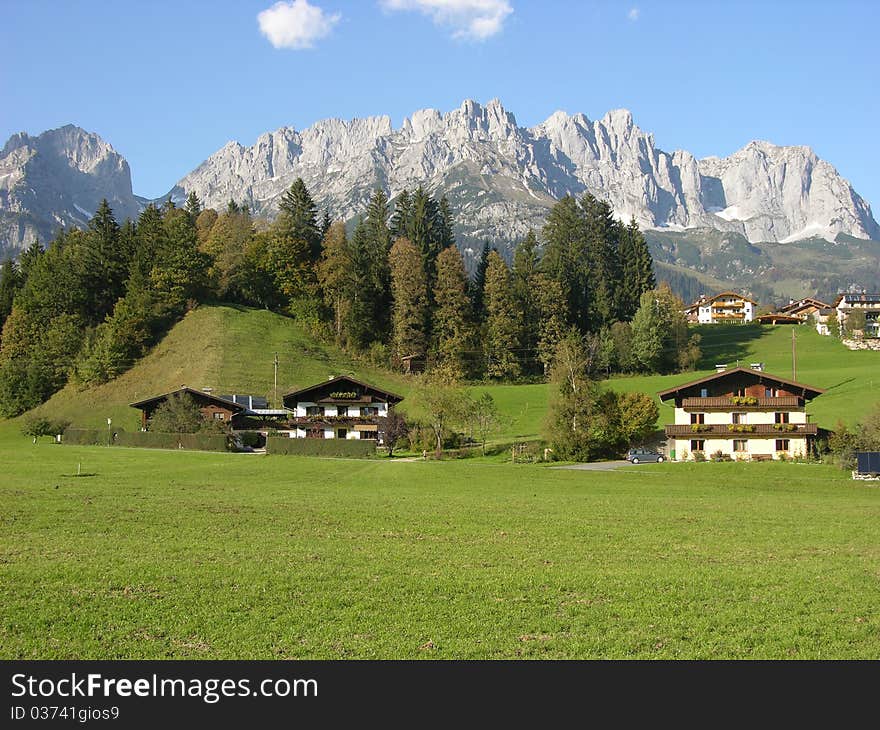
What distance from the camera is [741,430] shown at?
218ft

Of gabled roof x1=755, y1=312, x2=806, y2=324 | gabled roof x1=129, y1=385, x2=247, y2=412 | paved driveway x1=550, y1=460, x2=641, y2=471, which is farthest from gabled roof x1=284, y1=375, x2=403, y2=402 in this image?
gabled roof x1=755, y1=312, x2=806, y2=324

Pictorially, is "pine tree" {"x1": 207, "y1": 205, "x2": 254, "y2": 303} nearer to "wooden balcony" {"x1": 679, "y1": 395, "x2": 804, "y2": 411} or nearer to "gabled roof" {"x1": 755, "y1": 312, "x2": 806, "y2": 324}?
"wooden balcony" {"x1": 679, "y1": 395, "x2": 804, "y2": 411}

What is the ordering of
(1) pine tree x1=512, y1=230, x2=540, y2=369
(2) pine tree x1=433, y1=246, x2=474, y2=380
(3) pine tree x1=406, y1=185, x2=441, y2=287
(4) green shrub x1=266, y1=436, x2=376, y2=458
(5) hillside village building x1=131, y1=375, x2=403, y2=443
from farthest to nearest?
1. (3) pine tree x1=406, y1=185, x2=441, y2=287
2. (1) pine tree x1=512, y1=230, x2=540, y2=369
3. (2) pine tree x1=433, y1=246, x2=474, y2=380
4. (5) hillside village building x1=131, y1=375, x2=403, y2=443
5. (4) green shrub x1=266, y1=436, x2=376, y2=458

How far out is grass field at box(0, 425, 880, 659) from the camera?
1184cm

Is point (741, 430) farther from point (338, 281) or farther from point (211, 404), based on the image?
point (338, 281)

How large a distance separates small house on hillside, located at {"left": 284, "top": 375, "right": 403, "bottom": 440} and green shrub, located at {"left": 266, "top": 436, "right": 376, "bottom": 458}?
1172 centimetres

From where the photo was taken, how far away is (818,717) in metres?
9.79

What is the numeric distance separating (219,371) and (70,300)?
28.7 m

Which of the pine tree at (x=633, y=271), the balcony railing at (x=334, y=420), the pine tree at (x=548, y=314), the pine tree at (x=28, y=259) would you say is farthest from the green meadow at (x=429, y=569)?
the pine tree at (x=28, y=259)

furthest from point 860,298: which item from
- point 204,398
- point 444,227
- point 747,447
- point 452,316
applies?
point 204,398

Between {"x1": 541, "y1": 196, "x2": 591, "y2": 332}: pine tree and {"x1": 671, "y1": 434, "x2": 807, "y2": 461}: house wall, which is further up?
{"x1": 541, "y1": 196, "x2": 591, "y2": 332}: pine tree

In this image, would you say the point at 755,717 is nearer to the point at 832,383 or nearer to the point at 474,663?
the point at 474,663

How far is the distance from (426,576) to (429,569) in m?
0.82

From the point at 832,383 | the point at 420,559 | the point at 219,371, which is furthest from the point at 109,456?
the point at 832,383
